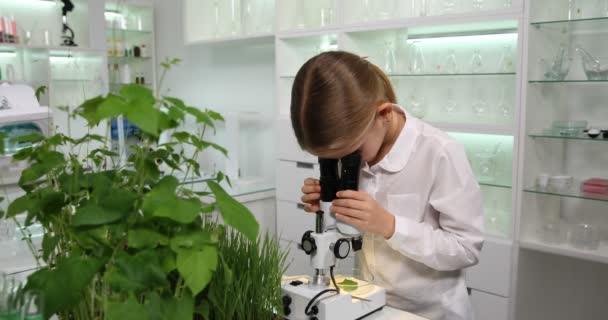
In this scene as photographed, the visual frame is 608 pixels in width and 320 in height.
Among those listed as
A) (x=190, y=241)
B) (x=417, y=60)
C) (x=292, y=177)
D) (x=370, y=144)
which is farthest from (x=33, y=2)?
(x=190, y=241)

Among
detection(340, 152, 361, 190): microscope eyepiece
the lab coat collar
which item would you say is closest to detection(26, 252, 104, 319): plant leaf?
detection(340, 152, 361, 190): microscope eyepiece

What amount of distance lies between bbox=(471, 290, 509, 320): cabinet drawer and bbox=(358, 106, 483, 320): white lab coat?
98cm

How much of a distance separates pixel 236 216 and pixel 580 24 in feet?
7.39

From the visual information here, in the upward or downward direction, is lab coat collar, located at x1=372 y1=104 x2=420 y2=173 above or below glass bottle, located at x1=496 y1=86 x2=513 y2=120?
below

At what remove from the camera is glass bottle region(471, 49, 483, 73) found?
8.34ft

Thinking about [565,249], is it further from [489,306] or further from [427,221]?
[427,221]

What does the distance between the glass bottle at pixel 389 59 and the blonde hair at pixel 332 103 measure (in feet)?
5.51

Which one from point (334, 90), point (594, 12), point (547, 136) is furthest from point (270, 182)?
point (334, 90)

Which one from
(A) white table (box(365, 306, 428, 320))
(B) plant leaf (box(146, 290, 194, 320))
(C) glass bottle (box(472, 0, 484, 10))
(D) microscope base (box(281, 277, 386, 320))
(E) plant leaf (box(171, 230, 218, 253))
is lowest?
(A) white table (box(365, 306, 428, 320))

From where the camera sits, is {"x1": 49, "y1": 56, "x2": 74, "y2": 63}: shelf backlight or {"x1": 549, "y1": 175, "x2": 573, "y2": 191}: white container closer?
{"x1": 549, "y1": 175, "x2": 573, "y2": 191}: white container

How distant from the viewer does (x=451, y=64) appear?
2643 mm

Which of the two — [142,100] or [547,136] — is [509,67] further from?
[142,100]

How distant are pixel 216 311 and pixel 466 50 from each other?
85.3 inches

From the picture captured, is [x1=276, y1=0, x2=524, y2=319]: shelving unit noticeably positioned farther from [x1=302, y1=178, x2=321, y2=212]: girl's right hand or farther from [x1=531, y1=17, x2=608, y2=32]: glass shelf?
[x1=302, y1=178, x2=321, y2=212]: girl's right hand
